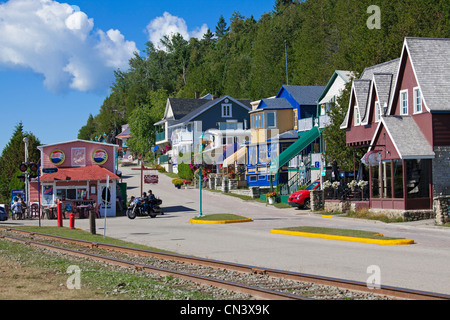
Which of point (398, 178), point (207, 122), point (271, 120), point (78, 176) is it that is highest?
point (207, 122)

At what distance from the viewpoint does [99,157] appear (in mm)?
46344

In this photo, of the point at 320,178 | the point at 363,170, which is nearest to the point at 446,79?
the point at 363,170

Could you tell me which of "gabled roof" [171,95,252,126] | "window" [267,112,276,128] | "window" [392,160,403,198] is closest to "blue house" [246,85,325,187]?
"window" [267,112,276,128]

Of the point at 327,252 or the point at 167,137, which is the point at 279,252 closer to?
the point at 327,252

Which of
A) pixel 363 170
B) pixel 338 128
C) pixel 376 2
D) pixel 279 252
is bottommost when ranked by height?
pixel 279 252

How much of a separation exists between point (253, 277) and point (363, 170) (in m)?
24.2

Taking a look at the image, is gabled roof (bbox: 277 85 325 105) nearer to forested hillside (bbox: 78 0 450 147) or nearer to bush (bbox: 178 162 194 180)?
forested hillside (bbox: 78 0 450 147)

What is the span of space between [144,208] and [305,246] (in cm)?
1942

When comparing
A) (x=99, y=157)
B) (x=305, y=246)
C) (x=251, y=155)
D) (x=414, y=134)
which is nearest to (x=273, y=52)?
(x=251, y=155)

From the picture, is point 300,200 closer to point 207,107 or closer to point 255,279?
point 255,279

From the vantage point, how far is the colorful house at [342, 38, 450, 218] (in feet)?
99.0

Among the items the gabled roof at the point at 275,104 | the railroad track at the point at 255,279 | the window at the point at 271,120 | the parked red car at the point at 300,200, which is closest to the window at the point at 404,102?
the parked red car at the point at 300,200

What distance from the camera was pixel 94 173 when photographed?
4403 centimetres

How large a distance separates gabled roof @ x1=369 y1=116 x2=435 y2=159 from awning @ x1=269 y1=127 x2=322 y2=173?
57.8 ft
